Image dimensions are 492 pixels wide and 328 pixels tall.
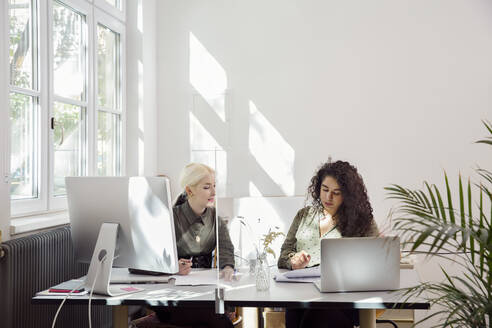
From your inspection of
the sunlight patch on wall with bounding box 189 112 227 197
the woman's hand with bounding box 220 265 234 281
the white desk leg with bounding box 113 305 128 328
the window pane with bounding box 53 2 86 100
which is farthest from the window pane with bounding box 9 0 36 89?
the sunlight patch on wall with bounding box 189 112 227 197

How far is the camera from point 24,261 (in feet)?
8.46

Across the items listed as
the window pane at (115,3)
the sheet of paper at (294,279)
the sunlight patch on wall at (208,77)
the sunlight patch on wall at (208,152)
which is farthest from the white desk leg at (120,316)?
the window pane at (115,3)

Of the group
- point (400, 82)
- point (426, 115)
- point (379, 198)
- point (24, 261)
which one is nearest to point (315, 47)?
point (400, 82)

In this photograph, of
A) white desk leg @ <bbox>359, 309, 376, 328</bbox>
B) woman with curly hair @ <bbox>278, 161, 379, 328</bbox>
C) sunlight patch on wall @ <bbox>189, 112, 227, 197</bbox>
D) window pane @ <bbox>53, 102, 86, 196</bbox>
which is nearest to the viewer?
white desk leg @ <bbox>359, 309, 376, 328</bbox>

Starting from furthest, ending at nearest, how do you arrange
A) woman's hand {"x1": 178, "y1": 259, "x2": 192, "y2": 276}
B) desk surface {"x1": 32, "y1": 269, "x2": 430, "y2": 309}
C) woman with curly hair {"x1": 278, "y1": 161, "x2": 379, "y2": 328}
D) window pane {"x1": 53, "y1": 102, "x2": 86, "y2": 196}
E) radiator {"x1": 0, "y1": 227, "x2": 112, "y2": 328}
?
window pane {"x1": 53, "y1": 102, "x2": 86, "y2": 196} → woman with curly hair {"x1": 278, "y1": 161, "x2": 379, "y2": 328} → woman's hand {"x1": 178, "y1": 259, "x2": 192, "y2": 276} → radiator {"x1": 0, "y1": 227, "x2": 112, "y2": 328} → desk surface {"x1": 32, "y1": 269, "x2": 430, "y2": 309}

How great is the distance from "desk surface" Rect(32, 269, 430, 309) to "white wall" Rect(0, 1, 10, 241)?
0.59 metres

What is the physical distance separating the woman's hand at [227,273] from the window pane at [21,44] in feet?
4.98

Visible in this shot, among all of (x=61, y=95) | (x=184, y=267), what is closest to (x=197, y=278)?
(x=184, y=267)

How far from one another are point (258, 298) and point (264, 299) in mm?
30

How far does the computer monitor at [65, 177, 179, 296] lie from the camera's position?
2.22 meters

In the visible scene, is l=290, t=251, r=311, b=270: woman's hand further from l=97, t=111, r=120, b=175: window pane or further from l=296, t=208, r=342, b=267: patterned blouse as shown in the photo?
l=97, t=111, r=120, b=175: window pane

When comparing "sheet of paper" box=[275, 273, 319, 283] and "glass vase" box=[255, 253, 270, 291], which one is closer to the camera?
"glass vase" box=[255, 253, 270, 291]

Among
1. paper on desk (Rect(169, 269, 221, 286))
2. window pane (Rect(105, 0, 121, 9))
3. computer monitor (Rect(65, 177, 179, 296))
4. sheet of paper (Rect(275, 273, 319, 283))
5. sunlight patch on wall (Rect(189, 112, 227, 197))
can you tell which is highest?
window pane (Rect(105, 0, 121, 9))

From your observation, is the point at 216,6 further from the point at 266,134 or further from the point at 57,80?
the point at 57,80
